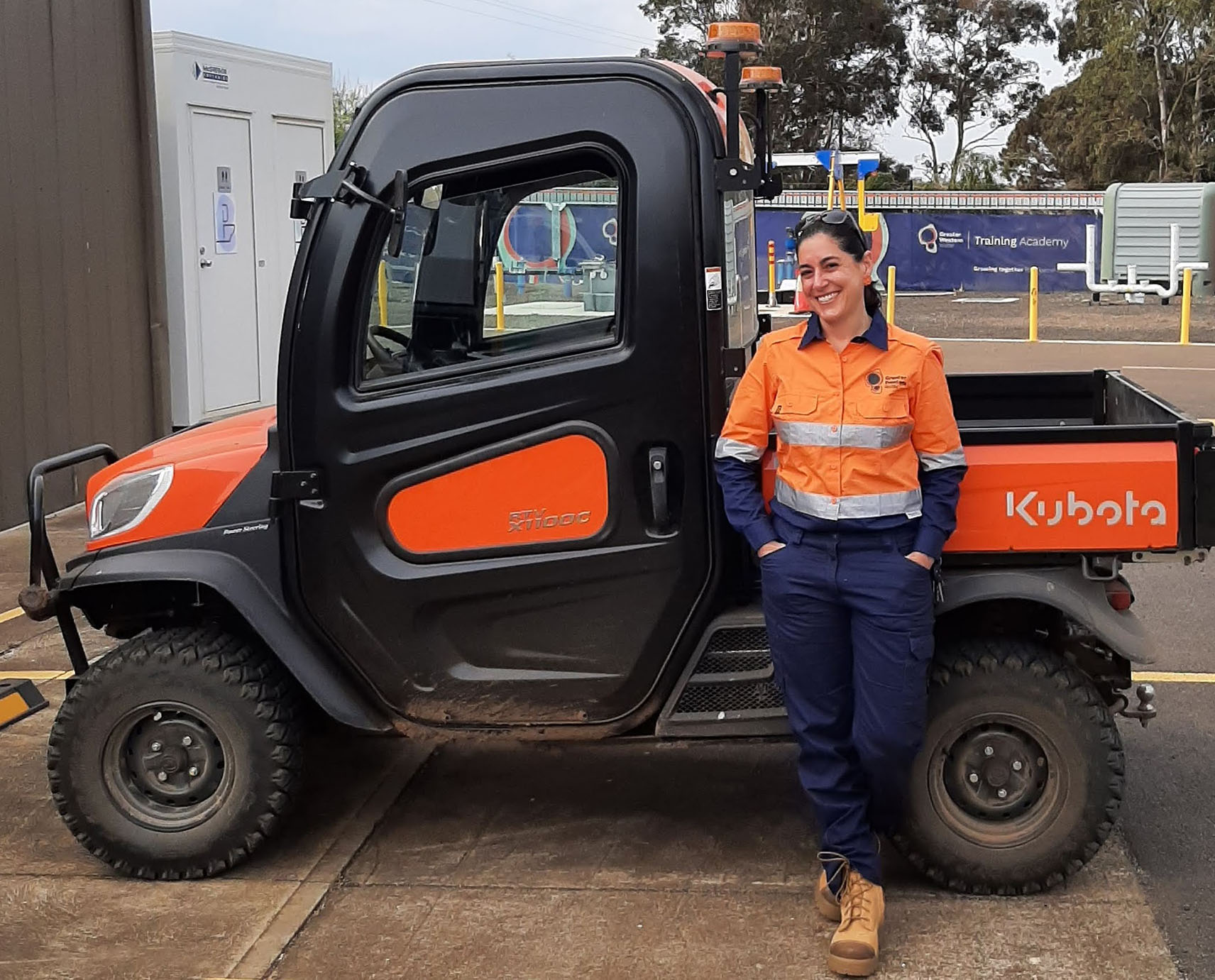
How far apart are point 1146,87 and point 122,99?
152 ft

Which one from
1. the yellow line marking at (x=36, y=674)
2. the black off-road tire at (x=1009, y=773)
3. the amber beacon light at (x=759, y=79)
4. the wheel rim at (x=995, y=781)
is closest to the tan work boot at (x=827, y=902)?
the black off-road tire at (x=1009, y=773)

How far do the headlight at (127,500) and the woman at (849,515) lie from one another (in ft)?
5.33

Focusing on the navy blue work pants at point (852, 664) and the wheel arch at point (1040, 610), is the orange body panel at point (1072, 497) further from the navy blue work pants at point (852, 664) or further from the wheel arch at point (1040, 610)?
the navy blue work pants at point (852, 664)

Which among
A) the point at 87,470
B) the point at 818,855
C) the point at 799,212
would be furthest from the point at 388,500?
the point at 799,212

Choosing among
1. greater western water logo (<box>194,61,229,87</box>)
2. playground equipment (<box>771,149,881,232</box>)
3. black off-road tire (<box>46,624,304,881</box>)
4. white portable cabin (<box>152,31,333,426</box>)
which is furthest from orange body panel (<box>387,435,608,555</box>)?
playground equipment (<box>771,149,881,232</box>)

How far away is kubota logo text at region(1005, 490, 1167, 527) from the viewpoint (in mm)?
3977

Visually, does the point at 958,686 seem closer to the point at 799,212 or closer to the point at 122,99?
the point at 122,99

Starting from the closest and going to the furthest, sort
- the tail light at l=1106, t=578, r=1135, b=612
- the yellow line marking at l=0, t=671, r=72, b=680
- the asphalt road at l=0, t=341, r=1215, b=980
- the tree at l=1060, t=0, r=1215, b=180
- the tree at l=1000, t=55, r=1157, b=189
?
the asphalt road at l=0, t=341, r=1215, b=980 → the tail light at l=1106, t=578, r=1135, b=612 → the yellow line marking at l=0, t=671, r=72, b=680 → the tree at l=1060, t=0, r=1215, b=180 → the tree at l=1000, t=55, r=1157, b=189

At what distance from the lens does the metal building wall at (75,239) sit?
920 cm

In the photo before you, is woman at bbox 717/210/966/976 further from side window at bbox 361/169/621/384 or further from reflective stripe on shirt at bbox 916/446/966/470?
side window at bbox 361/169/621/384

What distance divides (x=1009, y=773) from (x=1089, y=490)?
30.4 inches

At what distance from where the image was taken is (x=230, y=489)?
4312 mm

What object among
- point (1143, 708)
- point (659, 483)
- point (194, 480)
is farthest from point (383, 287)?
point (1143, 708)

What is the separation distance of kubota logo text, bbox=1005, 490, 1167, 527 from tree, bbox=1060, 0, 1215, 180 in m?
49.5
